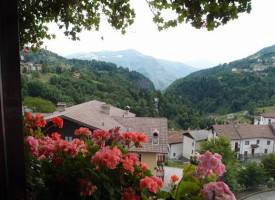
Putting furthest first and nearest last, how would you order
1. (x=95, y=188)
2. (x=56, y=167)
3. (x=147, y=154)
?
(x=147, y=154)
(x=56, y=167)
(x=95, y=188)

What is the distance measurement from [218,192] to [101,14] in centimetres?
125

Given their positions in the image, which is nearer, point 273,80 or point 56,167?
point 56,167

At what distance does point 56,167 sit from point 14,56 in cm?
46

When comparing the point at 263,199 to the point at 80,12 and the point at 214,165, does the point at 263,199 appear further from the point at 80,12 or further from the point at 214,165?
the point at 80,12

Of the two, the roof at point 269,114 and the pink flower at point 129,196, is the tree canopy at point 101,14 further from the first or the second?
the roof at point 269,114

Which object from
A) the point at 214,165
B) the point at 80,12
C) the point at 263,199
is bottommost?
the point at 263,199

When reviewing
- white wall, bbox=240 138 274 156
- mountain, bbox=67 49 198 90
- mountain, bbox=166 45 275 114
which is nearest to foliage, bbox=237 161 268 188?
white wall, bbox=240 138 274 156

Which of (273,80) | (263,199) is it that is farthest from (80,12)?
(273,80)

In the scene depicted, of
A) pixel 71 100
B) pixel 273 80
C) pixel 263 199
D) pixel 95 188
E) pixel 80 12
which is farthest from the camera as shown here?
pixel 273 80

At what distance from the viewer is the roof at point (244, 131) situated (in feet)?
39.1

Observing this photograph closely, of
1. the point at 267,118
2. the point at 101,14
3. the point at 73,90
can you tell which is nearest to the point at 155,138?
the point at 73,90

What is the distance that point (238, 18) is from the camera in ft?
2.94

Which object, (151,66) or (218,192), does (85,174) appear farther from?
(151,66)

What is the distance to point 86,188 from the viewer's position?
0.67 metres
